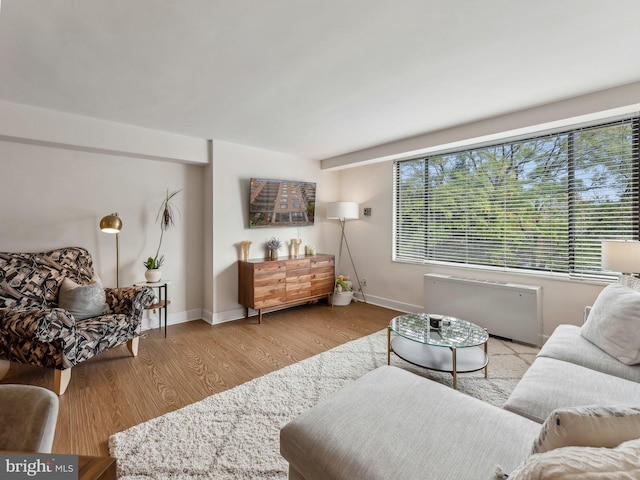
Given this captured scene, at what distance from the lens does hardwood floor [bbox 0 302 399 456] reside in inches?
79.4

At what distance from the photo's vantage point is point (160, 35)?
69.9 inches

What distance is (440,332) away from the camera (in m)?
2.56

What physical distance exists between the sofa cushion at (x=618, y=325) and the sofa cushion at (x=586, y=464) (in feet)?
5.43

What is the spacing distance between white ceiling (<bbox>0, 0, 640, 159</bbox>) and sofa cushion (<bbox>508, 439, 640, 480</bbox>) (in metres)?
1.89

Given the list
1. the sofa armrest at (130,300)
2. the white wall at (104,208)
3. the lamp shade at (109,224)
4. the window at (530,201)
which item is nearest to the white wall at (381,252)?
the window at (530,201)

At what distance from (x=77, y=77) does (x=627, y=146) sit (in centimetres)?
476

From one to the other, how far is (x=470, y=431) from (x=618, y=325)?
1.52 meters

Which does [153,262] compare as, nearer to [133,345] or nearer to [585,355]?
[133,345]

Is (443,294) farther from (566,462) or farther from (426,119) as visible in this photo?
(566,462)

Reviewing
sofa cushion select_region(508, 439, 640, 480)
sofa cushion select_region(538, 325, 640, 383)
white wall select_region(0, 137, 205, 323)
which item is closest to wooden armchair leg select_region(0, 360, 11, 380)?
white wall select_region(0, 137, 205, 323)

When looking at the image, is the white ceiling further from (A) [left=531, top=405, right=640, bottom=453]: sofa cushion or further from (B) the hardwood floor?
(B) the hardwood floor

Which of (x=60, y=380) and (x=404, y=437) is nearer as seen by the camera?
(x=404, y=437)

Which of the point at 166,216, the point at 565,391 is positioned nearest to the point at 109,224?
the point at 166,216

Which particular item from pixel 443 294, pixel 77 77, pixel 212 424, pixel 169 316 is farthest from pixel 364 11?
pixel 169 316
